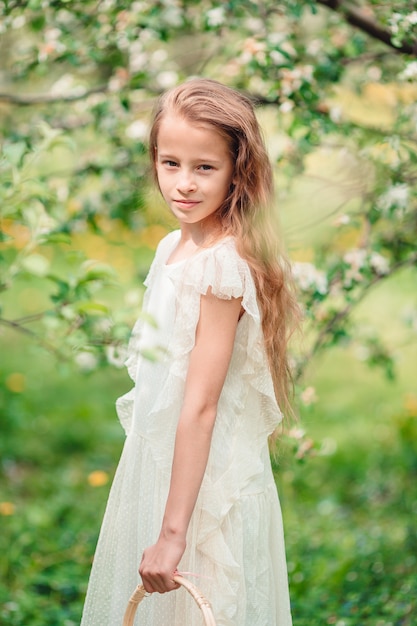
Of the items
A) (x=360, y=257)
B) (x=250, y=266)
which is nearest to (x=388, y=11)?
(x=360, y=257)

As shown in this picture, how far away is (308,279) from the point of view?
2365 mm

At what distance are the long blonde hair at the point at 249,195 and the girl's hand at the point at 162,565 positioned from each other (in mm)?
434

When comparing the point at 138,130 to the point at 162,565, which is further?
the point at 138,130

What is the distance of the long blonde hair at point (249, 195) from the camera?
1.71m

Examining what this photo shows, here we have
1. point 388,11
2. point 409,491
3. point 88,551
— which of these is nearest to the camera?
point 388,11

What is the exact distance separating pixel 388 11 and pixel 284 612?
5.12ft

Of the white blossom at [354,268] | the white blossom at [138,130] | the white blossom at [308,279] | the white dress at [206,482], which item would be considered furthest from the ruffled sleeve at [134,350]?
the white blossom at [138,130]

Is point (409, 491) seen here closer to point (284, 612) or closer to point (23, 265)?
point (284, 612)

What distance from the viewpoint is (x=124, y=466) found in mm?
1859

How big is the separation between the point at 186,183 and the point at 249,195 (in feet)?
0.52

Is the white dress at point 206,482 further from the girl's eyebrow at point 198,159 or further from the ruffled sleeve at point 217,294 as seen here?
the girl's eyebrow at point 198,159

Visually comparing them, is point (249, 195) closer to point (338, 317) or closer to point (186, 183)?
point (186, 183)

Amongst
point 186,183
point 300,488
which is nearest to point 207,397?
point 186,183

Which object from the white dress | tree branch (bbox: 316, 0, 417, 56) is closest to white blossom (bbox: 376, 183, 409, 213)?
tree branch (bbox: 316, 0, 417, 56)
